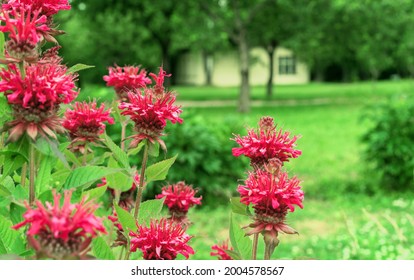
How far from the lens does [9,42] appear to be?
50.4 inches

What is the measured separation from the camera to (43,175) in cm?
143

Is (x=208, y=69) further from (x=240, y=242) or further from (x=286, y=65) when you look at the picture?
(x=240, y=242)

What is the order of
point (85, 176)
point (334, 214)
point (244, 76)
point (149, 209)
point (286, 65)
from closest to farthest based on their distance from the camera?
point (85, 176) < point (149, 209) < point (334, 214) < point (244, 76) < point (286, 65)

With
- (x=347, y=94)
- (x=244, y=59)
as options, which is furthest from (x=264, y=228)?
(x=347, y=94)

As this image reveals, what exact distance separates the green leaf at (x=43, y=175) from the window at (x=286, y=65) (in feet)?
147

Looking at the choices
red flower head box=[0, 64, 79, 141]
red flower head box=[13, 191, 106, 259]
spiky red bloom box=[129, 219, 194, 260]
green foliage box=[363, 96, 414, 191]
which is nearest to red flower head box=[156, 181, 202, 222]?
spiky red bloom box=[129, 219, 194, 260]

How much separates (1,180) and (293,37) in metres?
20.7

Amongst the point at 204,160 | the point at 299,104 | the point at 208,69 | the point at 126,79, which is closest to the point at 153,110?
the point at 126,79

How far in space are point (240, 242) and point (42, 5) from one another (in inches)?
28.5

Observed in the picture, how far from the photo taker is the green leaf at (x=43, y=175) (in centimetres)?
141

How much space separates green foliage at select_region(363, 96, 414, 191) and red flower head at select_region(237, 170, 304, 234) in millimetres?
6594

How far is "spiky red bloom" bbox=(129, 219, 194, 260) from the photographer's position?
1.43 m

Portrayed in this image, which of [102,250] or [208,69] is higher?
[102,250]

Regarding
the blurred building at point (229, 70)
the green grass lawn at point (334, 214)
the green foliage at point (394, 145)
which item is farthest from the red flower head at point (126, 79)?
the blurred building at point (229, 70)
